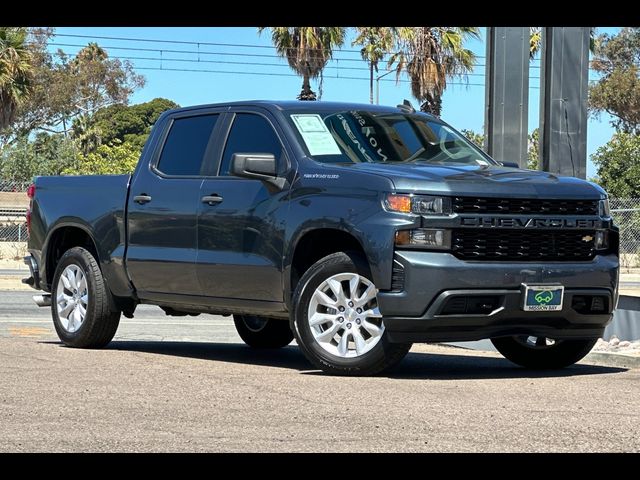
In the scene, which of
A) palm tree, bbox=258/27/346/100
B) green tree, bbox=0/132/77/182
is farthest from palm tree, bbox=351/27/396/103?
green tree, bbox=0/132/77/182

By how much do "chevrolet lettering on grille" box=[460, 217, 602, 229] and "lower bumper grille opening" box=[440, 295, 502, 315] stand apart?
482 millimetres

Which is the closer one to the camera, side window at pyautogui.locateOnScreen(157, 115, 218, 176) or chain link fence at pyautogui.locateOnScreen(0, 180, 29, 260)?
side window at pyautogui.locateOnScreen(157, 115, 218, 176)

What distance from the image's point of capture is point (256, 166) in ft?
31.5

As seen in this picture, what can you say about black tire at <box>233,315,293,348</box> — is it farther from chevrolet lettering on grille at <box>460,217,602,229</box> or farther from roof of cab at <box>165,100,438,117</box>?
chevrolet lettering on grille at <box>460,217,602,229</box>

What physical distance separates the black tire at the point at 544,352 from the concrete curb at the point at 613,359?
Answer: 0.54m

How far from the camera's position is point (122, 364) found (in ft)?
32.9

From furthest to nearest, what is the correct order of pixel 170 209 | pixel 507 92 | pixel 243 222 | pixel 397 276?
pixel 507 92 < pixel 170 209 < pixel 243 222 < pixel 397 276

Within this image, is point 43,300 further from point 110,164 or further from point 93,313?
point 110,164

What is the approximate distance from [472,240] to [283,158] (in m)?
1.70

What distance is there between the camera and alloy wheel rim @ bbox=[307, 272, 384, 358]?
900 centimetres

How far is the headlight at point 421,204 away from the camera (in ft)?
28.7

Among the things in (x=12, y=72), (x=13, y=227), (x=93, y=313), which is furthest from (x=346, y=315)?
(x=12, y=72)

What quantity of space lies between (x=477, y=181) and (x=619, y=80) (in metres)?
64.7
